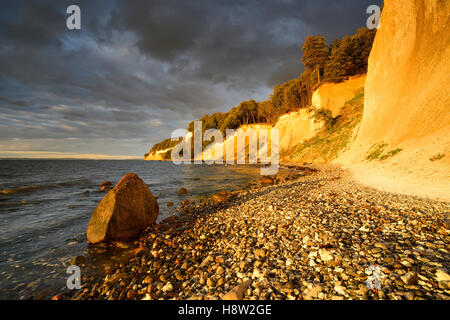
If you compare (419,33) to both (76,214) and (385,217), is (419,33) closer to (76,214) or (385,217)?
(385,217)

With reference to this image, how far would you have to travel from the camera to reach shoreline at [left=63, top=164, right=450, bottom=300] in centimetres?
254

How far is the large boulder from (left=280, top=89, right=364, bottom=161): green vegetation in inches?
1054

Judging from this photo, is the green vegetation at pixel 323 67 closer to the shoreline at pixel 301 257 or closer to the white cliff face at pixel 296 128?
the white cliff face at pixel 296 128

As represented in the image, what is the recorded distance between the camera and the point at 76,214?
901cm

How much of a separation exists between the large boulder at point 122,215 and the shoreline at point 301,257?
0.70m

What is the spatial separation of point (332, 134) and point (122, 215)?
3347cm

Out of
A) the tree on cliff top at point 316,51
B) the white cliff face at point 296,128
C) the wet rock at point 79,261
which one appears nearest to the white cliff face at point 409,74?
the white cliff face at point 296,128

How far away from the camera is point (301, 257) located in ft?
11.3

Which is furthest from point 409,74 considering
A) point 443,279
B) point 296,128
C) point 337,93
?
point 296,128

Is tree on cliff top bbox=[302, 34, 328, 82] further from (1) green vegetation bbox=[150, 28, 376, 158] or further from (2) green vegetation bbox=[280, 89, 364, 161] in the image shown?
(2) green vegetation bbox=[280, 89, 364, 161]

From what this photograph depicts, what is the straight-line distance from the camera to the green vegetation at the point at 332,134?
26.4m

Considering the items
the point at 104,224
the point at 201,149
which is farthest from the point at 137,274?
the point at 201,149

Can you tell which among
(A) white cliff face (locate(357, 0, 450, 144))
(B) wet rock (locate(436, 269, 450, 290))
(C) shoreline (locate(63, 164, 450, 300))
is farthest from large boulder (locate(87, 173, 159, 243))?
(A) white cliff face (locate(357, 0, 450, 144))
